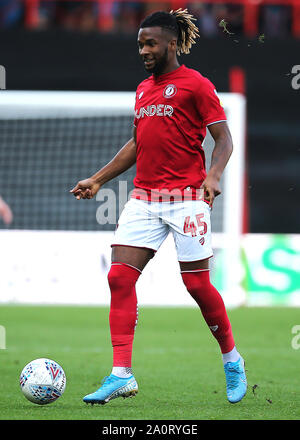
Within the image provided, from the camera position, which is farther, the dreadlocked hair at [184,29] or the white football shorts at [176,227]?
the dreadlocked hair at [184,29]

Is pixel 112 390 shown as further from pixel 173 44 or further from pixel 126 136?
pixel 126 136

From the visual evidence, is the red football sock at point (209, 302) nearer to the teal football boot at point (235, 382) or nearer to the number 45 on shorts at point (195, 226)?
the teal football boot at point (235, 382)

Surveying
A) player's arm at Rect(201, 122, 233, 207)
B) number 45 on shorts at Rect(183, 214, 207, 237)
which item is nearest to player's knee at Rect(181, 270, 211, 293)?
number 45 on shorts at Rect(183, 214, 207, 237)

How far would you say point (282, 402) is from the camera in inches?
210

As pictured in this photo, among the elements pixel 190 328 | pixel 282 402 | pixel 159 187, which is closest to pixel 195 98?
pixel 159 187

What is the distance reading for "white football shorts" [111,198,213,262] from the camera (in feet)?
17.2

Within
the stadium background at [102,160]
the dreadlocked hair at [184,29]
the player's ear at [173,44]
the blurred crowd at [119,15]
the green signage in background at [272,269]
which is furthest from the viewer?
the blurred crowd at [119,15]

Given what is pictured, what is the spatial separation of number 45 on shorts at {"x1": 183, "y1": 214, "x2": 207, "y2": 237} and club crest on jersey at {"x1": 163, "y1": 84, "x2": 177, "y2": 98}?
693 mm

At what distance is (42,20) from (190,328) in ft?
23.6

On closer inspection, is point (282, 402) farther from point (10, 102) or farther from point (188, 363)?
point (10, 102)

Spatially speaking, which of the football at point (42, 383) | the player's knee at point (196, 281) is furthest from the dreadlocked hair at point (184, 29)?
the football at point (42, 383)

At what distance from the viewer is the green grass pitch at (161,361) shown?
495 cm

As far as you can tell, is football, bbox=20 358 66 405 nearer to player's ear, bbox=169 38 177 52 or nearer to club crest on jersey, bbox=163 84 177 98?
club crest on jersey, bbox=163 84 177 98

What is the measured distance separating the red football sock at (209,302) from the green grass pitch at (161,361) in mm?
378
